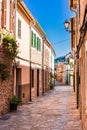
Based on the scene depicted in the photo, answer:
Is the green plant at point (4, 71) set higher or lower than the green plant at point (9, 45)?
lower

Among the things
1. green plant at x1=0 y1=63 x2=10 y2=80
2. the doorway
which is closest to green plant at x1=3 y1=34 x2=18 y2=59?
green plant at x1=0 y1=63 x2=10 y2=80

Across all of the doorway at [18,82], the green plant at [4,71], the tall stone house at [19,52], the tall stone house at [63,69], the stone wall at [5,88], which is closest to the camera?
the green plant at [4,71]

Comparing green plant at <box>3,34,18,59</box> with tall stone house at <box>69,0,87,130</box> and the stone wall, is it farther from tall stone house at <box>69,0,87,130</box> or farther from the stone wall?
tall stone house at <box>69,0,87,130</box>

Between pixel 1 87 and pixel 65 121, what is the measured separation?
334cm

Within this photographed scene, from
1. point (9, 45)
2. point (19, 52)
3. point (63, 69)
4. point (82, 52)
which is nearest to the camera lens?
point (82, 52)

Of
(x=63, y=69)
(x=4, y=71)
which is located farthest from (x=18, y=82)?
(x=63, y=69)

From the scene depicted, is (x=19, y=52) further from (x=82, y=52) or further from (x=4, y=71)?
(x=82, y=52)

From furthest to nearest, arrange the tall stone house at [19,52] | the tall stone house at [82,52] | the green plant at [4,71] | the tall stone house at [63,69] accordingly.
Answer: the tall stone house at [63,69]
the tall stone house at [19,52]
the green plant at [4,71]
the tall stone house at [82,52]

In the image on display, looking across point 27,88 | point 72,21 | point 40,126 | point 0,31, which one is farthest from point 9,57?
point 72,21

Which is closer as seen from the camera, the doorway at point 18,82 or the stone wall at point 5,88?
the stone wall at point 5,88

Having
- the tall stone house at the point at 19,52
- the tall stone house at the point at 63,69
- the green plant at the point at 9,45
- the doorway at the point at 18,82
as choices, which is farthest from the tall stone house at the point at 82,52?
the tall stone house at the point at 63,69

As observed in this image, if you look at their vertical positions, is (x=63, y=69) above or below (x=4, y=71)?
above

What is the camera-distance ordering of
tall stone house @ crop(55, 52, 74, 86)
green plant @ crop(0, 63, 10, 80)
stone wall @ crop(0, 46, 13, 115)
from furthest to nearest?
tall stone house @ crop(55, 52, 74, 86)
stone wall @ crop(0, 46, 13, 115)
green plant @ crop(0, 63, 10, 80)

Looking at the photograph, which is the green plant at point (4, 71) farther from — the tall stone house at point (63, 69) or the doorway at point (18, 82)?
the tall stone house at point (63, 69)
